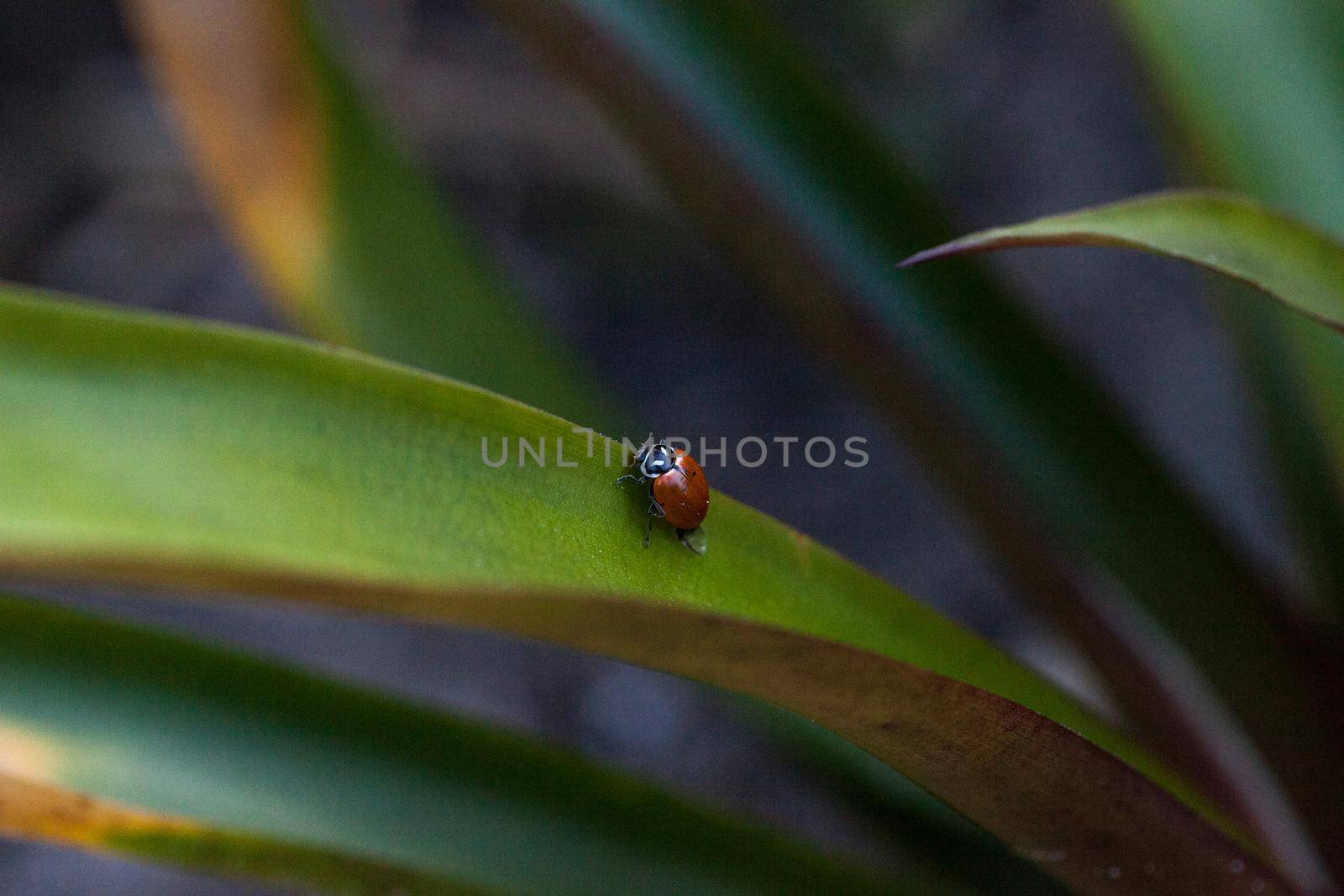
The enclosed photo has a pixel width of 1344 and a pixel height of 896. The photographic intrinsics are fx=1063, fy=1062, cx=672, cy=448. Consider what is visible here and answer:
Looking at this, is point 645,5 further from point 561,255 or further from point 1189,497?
point 561,255

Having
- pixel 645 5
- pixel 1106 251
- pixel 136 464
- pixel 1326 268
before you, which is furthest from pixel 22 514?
pixel 1106 251

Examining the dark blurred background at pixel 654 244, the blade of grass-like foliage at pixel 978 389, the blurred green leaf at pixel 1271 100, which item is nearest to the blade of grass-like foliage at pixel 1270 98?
the blurred green leaf at pixel 1271 100

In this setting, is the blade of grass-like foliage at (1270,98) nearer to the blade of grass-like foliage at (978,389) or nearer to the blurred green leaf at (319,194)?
the blade of grass-like foliage at (978,389)

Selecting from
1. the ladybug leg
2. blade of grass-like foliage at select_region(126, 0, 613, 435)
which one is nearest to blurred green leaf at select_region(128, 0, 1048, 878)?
blade of grass-like foliage at select_region(126, 0, 613, 435)

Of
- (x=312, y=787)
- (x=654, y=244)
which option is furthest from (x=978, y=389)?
(x=654, y=244)

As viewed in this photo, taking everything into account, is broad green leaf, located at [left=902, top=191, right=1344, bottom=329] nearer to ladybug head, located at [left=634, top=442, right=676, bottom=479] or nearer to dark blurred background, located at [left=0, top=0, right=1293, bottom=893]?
ladybug head, located at [left=634, top=442, right=676, bottom=479]
